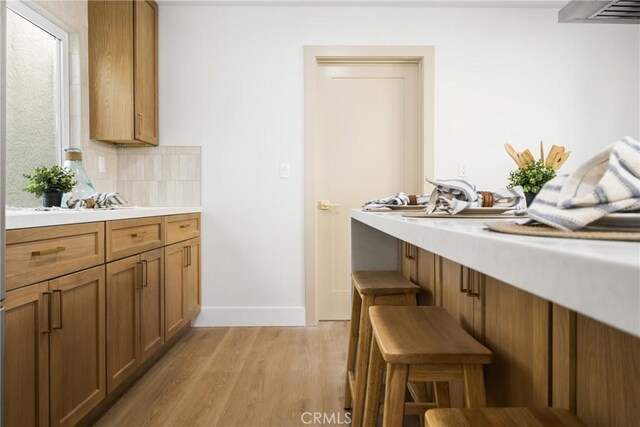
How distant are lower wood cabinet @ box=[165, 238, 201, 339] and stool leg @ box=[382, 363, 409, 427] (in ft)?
6.51

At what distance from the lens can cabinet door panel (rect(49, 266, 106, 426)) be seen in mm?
1550

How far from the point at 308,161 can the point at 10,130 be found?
72.5 inches

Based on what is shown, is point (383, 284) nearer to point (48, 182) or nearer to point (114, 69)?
point (48, 182)

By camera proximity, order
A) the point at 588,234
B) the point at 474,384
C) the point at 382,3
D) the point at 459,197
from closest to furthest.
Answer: the point at 588,234, the point at 474,384, the point at 459,197, the point at 382,3

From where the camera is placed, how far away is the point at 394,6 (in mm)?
3453

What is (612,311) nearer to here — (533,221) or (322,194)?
(533,221)

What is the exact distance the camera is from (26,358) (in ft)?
4.53

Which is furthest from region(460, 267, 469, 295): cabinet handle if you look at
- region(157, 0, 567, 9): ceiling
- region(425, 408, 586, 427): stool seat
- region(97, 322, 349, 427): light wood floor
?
region(157, 0, 567, 9): ceiling

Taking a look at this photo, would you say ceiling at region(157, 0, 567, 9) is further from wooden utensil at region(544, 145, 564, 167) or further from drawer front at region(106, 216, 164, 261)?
wooden utensil at region(544, 145, 564, 167)

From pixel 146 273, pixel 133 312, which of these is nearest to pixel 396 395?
pixel 133 312

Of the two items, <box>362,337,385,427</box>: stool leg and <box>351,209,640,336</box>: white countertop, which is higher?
<box>351,209,640,336</box>: white countertop

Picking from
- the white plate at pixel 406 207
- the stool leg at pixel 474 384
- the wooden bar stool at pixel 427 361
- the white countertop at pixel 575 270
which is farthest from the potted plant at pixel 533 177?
the white countertop at pixel 575 270

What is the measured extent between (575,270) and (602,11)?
1772mm

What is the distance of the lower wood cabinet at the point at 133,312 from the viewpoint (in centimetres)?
200
